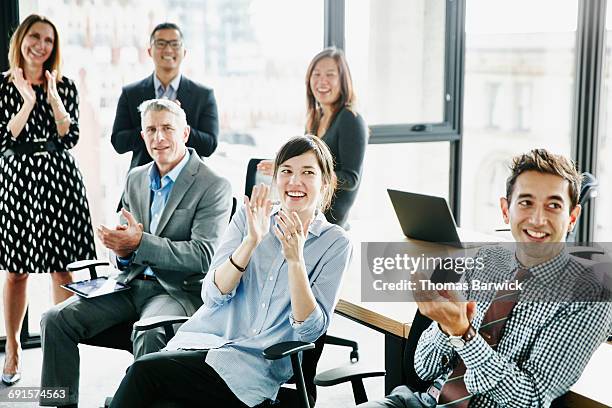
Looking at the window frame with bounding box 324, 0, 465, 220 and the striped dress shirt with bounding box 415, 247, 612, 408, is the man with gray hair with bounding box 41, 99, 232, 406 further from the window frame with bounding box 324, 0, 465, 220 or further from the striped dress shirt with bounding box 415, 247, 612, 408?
the window frame with bounding box 324, 0, 465, 220

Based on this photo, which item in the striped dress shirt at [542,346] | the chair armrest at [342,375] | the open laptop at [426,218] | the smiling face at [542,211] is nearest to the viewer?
the striped dress shirt at [542,346]

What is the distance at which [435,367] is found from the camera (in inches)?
90.9

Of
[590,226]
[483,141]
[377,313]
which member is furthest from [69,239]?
[590,226]

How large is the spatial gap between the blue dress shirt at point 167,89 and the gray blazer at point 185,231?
2.59 feet

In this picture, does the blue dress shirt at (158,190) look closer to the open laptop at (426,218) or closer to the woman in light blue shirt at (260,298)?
the woman in light blue shirt at (260,298)

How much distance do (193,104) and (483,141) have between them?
2.44 meters

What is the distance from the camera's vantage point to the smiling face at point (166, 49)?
4195 millimetres

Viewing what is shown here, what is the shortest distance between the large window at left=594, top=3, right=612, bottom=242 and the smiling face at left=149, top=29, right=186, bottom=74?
10.1 ft

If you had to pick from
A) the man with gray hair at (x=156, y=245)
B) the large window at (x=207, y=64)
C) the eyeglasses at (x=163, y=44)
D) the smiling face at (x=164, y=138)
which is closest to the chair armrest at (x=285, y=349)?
the man with gray hair at (x=156, y=245)

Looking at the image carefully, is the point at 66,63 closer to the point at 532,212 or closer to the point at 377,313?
Answer: the point at 377,313

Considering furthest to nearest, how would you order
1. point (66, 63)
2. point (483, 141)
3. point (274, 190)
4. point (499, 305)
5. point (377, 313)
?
point (483, 141) → point (66, 63) → point (274, 190) → point (377, 313) → point (499, 305)

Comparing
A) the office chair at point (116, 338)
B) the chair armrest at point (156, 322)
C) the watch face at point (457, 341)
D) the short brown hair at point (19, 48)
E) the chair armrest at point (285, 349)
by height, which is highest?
the short brown hair at point (19, 48)

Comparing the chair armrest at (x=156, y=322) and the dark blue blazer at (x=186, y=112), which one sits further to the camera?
the dark blue blazer at (x=186, y=112)

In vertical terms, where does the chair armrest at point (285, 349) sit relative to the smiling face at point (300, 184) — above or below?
below
